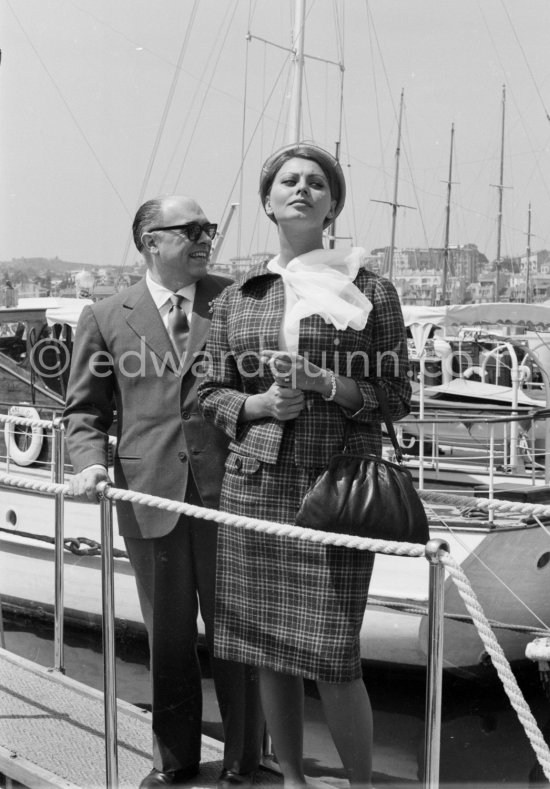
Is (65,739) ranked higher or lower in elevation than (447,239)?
lower

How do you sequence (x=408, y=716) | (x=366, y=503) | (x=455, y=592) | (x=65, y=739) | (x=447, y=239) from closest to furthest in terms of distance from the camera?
(x=366, y=503) < (x=65, y=739) < (x=408, y=716) < (x=455, y=592) < (x=447, y=239)

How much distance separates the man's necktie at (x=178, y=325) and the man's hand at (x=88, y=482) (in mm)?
473

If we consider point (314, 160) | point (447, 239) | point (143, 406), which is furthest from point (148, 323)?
point (447, 239)

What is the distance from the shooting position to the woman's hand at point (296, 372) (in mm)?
2447

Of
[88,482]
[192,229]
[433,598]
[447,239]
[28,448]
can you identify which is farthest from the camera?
[447,239]

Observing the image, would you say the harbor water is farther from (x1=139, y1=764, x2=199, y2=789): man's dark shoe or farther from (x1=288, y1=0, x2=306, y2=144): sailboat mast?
(x1=288, y1=0, x2=306, y2=144): sailboat mast

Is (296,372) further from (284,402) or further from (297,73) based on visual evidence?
(297,73)

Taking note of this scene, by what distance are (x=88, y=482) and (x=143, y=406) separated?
0.32m

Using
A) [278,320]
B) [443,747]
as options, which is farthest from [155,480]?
[443,747]

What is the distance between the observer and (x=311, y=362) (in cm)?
265

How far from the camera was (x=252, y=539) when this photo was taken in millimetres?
2691

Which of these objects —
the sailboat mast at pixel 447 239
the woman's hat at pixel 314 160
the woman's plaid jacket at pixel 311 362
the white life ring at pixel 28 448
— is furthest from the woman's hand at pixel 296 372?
the sailboat mast at pixel 447 239

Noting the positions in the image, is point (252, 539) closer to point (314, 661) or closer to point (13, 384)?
point (314, 661)

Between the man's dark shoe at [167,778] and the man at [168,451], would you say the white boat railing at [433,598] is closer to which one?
the man at [168,451]
